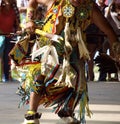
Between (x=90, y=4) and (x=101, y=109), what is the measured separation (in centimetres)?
206

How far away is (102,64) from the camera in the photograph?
6762mm

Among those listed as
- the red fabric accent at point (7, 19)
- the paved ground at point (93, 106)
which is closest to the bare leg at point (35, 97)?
the paved ground at point (93, 106)

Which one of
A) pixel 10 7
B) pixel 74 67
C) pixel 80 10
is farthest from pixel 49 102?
pixel 10 7

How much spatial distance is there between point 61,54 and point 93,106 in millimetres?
2096

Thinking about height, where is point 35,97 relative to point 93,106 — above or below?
above

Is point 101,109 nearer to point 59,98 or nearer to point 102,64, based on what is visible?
point 102,64

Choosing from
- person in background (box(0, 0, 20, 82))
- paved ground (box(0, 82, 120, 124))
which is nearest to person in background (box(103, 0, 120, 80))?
paved ground (box(0, 82, 120, 124))

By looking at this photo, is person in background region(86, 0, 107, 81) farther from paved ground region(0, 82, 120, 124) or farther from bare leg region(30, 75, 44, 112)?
bare leg region(30, 75, 44, 112)

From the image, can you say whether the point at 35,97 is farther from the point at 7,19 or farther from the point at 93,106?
the point at 7,19

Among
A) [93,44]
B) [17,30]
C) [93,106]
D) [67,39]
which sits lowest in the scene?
[93,106]

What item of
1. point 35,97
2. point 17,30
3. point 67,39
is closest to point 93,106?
point 35,97

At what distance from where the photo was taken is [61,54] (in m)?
4.41

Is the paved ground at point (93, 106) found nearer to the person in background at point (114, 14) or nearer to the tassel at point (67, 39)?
the tassel at point (67, 39)

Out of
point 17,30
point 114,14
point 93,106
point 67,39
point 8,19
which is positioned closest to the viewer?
point 67,39
